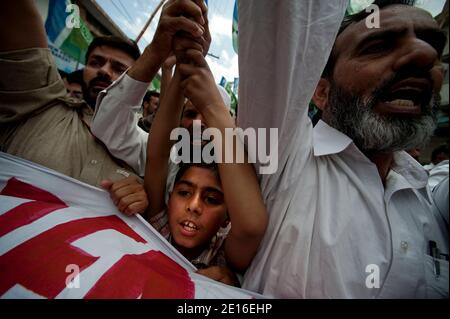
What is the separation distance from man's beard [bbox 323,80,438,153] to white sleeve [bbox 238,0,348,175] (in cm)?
29

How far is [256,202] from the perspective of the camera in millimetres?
663

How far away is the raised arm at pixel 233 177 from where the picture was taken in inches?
25.7

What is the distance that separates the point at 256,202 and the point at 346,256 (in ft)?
0.96

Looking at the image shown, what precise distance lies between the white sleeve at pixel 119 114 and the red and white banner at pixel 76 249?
24 cm

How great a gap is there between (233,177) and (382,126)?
53 cm

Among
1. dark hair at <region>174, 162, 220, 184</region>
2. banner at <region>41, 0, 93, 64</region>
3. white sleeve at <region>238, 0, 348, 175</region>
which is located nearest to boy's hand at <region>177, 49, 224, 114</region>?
white sleeve at <region>238, 0, 348, 175</region>

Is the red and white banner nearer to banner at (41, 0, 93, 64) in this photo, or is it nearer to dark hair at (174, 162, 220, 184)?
dark hair at (174, 162, 220, 184)

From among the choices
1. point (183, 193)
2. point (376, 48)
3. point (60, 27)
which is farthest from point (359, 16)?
point (60, 27)

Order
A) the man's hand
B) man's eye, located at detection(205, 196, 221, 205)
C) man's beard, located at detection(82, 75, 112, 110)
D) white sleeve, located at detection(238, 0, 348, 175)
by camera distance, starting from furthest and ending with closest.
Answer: man's beard, located at detection(82, 75, 112, 110) → man's eye, located at detection(205, 196, 221, 205) → the man's hand → white sleeve, located at detection(238, 0, 348, 175)

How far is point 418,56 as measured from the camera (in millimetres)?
727

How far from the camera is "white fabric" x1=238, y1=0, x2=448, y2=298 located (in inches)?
23.1

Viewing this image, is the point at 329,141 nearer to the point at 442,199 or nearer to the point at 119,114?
the point at 442,199

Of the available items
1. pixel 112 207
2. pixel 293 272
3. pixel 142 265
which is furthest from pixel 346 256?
pixel 112 207
